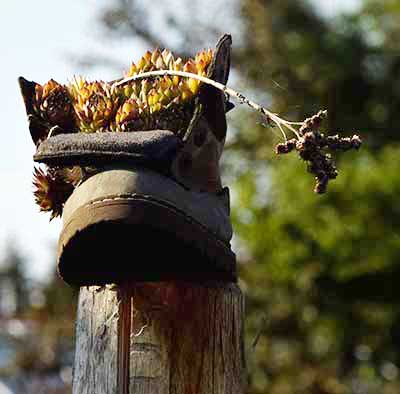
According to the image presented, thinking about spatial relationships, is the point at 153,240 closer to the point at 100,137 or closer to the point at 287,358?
the point at 100,137

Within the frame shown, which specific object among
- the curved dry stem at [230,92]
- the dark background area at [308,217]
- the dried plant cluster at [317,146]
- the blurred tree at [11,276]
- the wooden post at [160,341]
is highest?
the blurred tree at [11,276]

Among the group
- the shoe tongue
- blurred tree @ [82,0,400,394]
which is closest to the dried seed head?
the shoe tongue

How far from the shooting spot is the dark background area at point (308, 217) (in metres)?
9.91

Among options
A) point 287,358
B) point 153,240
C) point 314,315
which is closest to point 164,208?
point 153,240

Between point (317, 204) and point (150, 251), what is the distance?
27.8ft

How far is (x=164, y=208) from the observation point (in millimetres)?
1612

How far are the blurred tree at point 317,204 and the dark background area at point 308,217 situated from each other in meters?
0.02

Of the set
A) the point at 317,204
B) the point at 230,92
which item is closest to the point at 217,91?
the point at 230,92

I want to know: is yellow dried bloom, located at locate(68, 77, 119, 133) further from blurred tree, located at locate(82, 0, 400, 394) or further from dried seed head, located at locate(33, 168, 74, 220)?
blurred tree, located at locate(82, 0, 400, 394)

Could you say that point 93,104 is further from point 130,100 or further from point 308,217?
point 308,217

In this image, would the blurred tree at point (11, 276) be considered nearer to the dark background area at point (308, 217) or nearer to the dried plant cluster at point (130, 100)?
the dark background area at point (308, 217)

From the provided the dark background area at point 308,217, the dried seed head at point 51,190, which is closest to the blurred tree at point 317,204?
the dark background area at point 308,217

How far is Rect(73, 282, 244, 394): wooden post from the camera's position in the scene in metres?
1.66

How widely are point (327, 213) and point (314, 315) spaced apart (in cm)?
142
